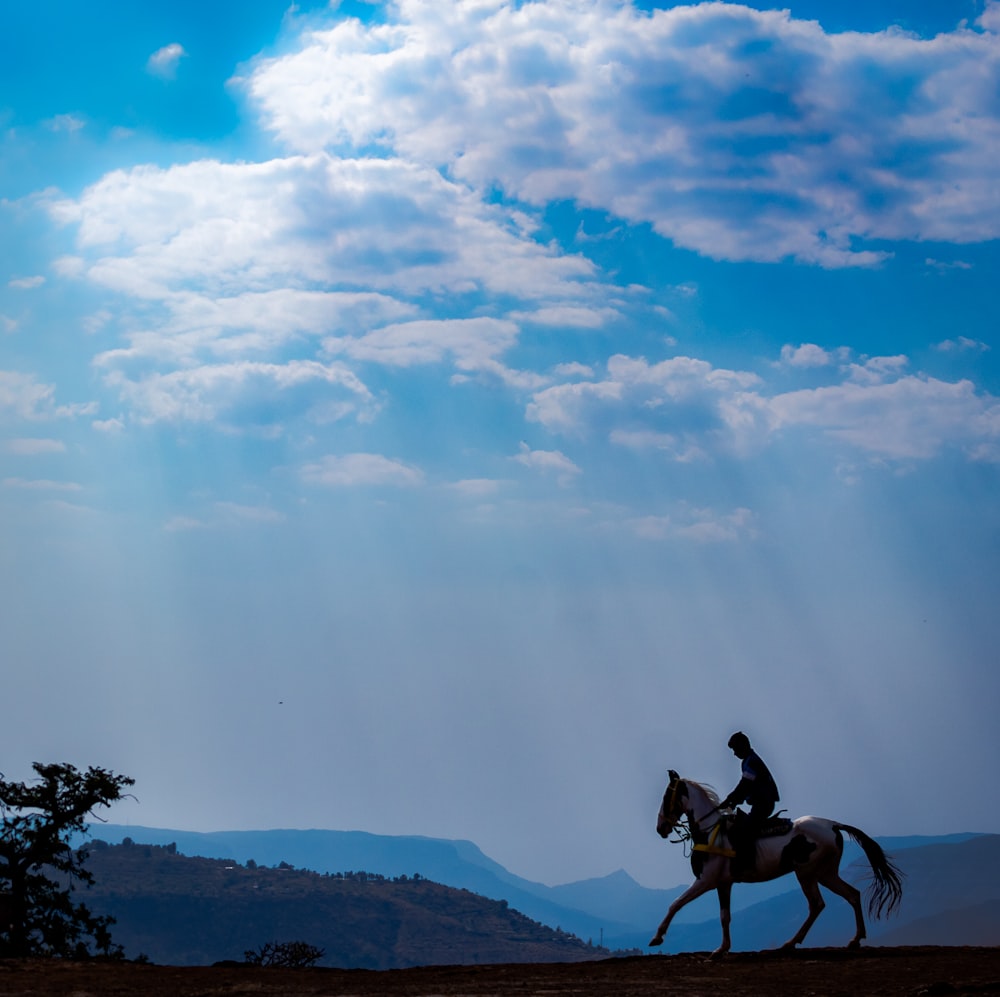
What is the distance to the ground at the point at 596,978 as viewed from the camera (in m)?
16.1

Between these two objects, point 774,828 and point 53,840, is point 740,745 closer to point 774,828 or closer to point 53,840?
point 774,828

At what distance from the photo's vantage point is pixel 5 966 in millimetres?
19750

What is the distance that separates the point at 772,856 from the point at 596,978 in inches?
160

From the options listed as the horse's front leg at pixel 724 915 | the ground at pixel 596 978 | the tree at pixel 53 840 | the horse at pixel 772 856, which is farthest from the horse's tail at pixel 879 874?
the tree at pixel 53 840

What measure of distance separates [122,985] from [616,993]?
7391 millimetres

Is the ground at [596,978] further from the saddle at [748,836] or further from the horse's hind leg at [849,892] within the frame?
the saddle at [748,836]

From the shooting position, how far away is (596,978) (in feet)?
61.1

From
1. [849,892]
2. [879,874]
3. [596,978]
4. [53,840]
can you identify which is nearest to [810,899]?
[849,892]

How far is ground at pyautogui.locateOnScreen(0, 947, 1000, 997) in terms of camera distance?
1611 centimetres

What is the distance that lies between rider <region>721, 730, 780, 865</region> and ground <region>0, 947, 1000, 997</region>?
A: 2166 mm

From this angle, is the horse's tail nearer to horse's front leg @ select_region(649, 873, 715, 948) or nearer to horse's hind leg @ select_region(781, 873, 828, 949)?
horse's hind leg @ select_region(781, 873, 828, 949)

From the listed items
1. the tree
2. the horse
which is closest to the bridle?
the horse

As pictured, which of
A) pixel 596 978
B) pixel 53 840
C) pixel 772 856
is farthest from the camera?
pixel 53 840

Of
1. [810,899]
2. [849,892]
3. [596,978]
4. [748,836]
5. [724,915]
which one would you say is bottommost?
[596,978]
